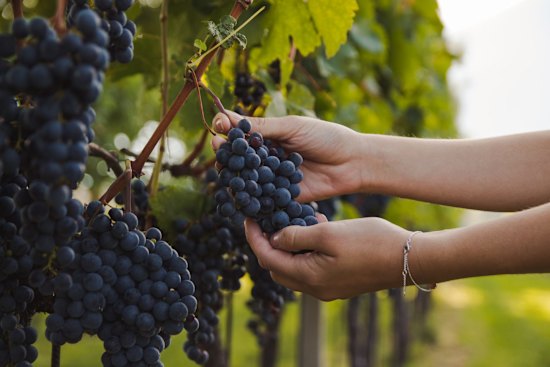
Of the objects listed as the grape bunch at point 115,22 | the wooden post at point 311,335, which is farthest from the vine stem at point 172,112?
the wooden post at point 311,335

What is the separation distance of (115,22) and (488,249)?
3.02ft

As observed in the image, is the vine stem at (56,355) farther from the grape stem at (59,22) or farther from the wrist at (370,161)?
the wrist at (370,161)

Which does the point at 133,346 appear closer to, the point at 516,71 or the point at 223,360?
the point at 223,360

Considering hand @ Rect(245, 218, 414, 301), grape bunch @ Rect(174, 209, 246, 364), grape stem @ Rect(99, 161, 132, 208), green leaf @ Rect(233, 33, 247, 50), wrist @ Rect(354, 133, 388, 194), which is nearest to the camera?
grape stem @ Rect(99, 161, 132, 208)

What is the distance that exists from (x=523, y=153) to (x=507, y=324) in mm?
12365

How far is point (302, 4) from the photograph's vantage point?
1667 millimetres

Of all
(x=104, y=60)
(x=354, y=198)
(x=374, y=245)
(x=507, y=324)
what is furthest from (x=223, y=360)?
(x=507, y=324)

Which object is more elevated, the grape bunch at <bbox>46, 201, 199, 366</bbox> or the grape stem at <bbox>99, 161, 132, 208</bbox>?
the grape stem at <bbox>99, 161, 132, 208</bbox>

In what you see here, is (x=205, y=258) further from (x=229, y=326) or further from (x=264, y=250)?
(x=229, y=326)

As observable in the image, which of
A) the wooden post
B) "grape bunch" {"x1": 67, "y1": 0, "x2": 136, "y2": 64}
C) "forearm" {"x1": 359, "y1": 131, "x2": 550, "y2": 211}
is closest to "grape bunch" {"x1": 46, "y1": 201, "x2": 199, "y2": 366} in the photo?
"grape bunch" {"x1": 67, "y1": 0, "x2": 136, "y2": 64}

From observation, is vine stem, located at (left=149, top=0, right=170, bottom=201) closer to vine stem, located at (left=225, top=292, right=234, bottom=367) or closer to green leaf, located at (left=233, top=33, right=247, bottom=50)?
green leaf, located at (left=233, top=33, right=247, bottom=50)

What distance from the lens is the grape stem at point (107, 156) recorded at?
139 centimetres

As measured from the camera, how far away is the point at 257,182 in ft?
4.18

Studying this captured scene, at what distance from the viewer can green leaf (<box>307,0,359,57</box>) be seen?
1.66 m
